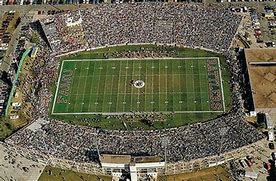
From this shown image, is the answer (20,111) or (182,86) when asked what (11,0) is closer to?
(20,111)

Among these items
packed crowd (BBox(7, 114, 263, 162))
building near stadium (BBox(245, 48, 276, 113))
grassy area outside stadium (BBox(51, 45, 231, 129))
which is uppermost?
building near stadium (BBox(245, 48, 276, 113))

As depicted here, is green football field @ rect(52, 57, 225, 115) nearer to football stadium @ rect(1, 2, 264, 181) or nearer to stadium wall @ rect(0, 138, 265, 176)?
football stadium @ rect(1, 2, 264, 181)

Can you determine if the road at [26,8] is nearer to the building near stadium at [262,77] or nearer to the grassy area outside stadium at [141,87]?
the grassy area outside stadium at [141,87]

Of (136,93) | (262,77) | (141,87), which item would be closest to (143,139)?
(136,93)

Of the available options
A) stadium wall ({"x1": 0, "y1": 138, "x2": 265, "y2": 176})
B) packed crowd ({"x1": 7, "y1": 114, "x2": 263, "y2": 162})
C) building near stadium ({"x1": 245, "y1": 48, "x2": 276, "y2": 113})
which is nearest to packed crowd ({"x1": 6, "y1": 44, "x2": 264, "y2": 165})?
packed crowd ({"x1": 7, "y1": 114, "x2": 263, "y2": 162})

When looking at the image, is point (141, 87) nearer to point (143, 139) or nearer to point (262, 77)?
point (143, 139)

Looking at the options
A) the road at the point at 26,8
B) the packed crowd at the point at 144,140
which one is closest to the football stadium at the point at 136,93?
the packed crowd at the point at 144,140
